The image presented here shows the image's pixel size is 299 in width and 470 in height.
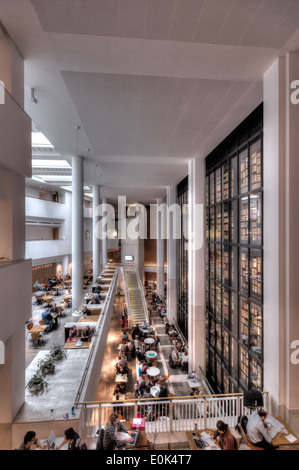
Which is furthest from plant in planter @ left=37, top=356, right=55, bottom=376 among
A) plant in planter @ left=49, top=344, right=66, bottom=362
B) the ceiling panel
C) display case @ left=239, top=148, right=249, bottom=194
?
the ceiling panel

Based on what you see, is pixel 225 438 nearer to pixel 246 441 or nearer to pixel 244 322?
pixel 246 441

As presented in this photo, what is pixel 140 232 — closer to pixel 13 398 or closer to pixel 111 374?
pixel 111 374

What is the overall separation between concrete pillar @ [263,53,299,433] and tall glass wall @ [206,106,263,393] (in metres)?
1.33

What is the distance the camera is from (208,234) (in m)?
8.98

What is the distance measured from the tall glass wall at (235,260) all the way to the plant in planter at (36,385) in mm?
5156

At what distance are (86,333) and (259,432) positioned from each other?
596 centimetres

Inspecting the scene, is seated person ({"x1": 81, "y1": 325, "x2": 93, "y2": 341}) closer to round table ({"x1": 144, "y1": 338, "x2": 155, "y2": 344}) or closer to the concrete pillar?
round table ({"x1": 144, "y1": 338, "x2": 155, "y2": 344})

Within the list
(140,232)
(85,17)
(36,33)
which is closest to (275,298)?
(85,17)

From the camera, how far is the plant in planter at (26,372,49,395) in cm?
500

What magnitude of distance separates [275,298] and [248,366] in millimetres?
3089

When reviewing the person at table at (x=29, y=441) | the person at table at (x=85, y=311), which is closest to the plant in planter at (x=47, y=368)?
the person at table at (x=29, y=441)

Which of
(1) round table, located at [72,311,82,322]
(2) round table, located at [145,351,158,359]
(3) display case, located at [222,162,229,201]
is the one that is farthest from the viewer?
(2) round table, located at [145,351,158,359]

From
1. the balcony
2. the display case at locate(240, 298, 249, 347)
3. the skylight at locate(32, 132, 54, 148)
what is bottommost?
the display case at locate(240, 298, 249, 347)

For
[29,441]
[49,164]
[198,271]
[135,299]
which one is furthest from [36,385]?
[135,299]
